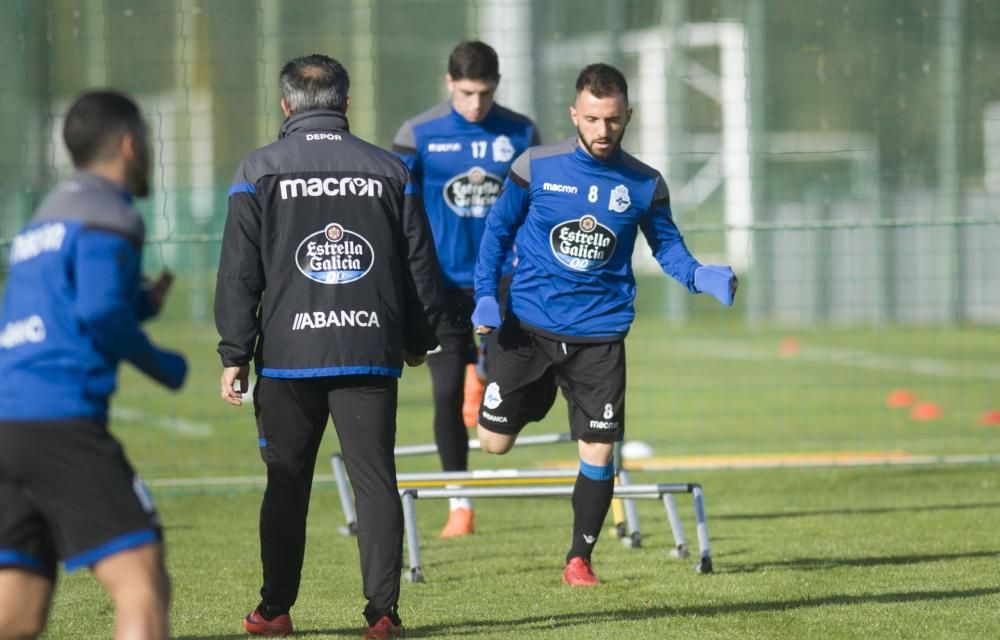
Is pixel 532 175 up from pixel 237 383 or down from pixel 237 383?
up

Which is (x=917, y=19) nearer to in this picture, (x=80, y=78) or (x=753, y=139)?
(x=753, y=139)

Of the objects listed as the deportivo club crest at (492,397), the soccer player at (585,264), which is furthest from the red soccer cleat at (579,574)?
the deportivo club crest at (492,397)

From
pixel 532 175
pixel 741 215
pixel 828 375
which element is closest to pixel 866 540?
pixel 532 175

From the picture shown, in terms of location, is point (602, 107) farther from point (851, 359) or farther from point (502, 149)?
point (851, 359)

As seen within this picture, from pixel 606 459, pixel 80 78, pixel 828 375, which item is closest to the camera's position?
pixel 606 459

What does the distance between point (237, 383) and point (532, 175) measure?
6.26 ft

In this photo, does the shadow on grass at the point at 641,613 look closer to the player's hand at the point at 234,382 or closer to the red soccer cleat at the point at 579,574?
the red soccer cleat at the point at 579,574

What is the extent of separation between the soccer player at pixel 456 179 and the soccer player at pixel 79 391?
423 cm

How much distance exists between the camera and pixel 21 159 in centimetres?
1123

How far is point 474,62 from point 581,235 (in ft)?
5.57

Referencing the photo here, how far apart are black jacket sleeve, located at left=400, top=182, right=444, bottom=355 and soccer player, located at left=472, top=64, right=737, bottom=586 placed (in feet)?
3.05

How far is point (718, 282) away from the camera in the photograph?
20.9 ft

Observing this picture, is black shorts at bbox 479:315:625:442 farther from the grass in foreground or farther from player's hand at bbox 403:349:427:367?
player's hand at bbox 403:349:427:367

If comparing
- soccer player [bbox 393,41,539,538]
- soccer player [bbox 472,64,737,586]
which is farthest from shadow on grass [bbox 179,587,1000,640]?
soccer player [bbox 393,41,539,538]
